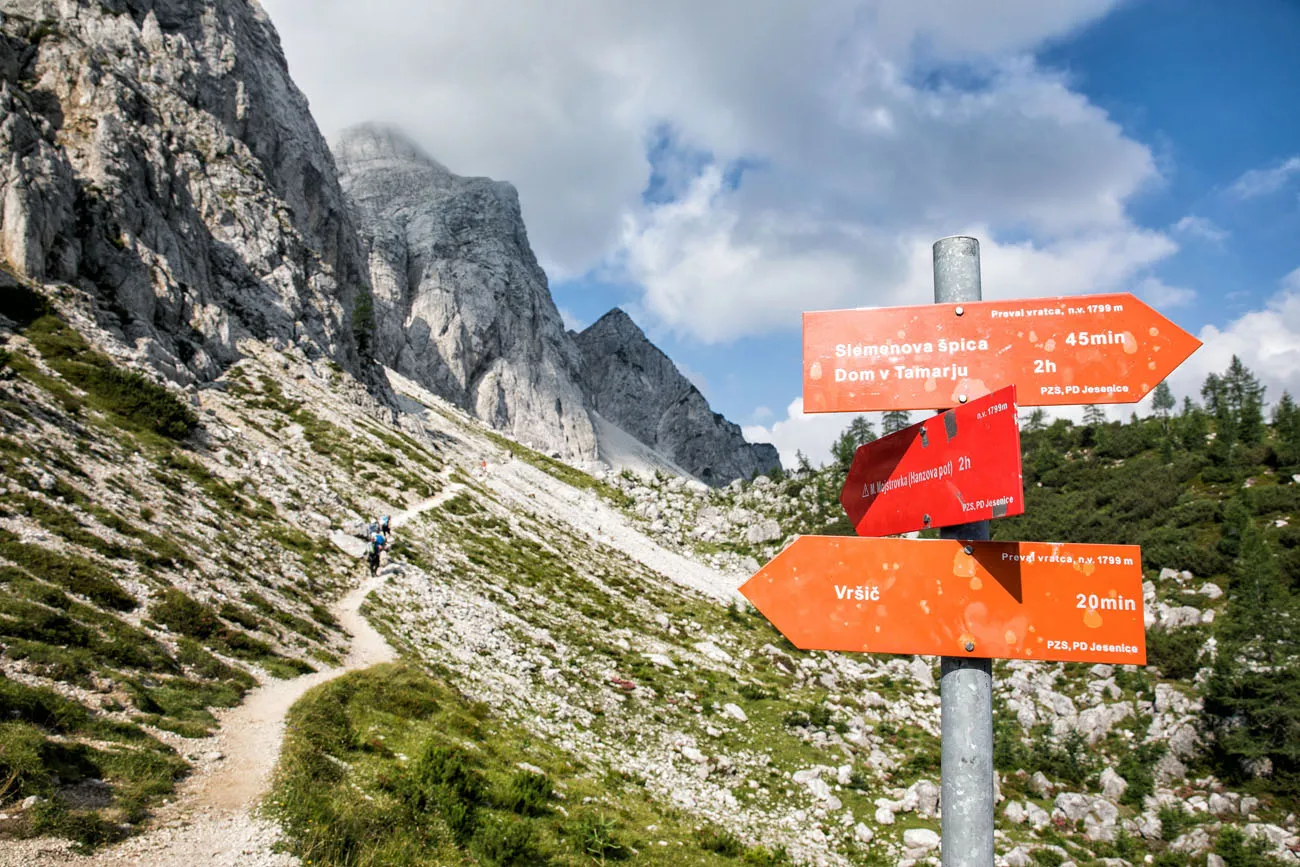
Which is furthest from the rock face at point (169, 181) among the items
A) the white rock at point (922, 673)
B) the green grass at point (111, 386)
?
the white rock at point (922, 673)

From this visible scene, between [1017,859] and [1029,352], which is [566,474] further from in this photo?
[1029,352]

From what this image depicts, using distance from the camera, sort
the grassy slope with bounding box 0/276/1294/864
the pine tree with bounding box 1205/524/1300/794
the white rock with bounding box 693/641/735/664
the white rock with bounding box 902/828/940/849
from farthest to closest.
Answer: the white rock with bounding box 693/641/735/664
the pine tree with bounding box 1205/524/1300/794
the white rock with bounding box 902/828/940/849
the grassy slope with bounding box 0/276/1294/864

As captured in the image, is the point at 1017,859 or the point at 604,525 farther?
the point at 604,525

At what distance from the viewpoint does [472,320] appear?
568 feet

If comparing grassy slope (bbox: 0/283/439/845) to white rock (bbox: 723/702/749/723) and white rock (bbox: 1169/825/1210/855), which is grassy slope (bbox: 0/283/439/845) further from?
white rock (bbox: 1169/825/1210/855)

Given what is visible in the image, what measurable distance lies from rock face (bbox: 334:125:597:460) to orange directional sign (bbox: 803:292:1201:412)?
15798 centimetres

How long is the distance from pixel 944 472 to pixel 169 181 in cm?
8055

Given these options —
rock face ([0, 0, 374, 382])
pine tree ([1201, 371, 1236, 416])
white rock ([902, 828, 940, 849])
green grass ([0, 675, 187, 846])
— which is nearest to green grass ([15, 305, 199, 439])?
rock face ([0, 0, 374, 382])

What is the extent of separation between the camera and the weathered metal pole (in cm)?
389

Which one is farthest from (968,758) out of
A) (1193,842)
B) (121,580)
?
(1193,842)

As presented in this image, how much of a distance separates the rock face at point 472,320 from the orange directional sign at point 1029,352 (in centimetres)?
15798

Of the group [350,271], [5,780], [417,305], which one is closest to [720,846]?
[5,780]

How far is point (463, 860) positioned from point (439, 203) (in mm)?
210101

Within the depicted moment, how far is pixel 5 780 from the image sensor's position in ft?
27.6
